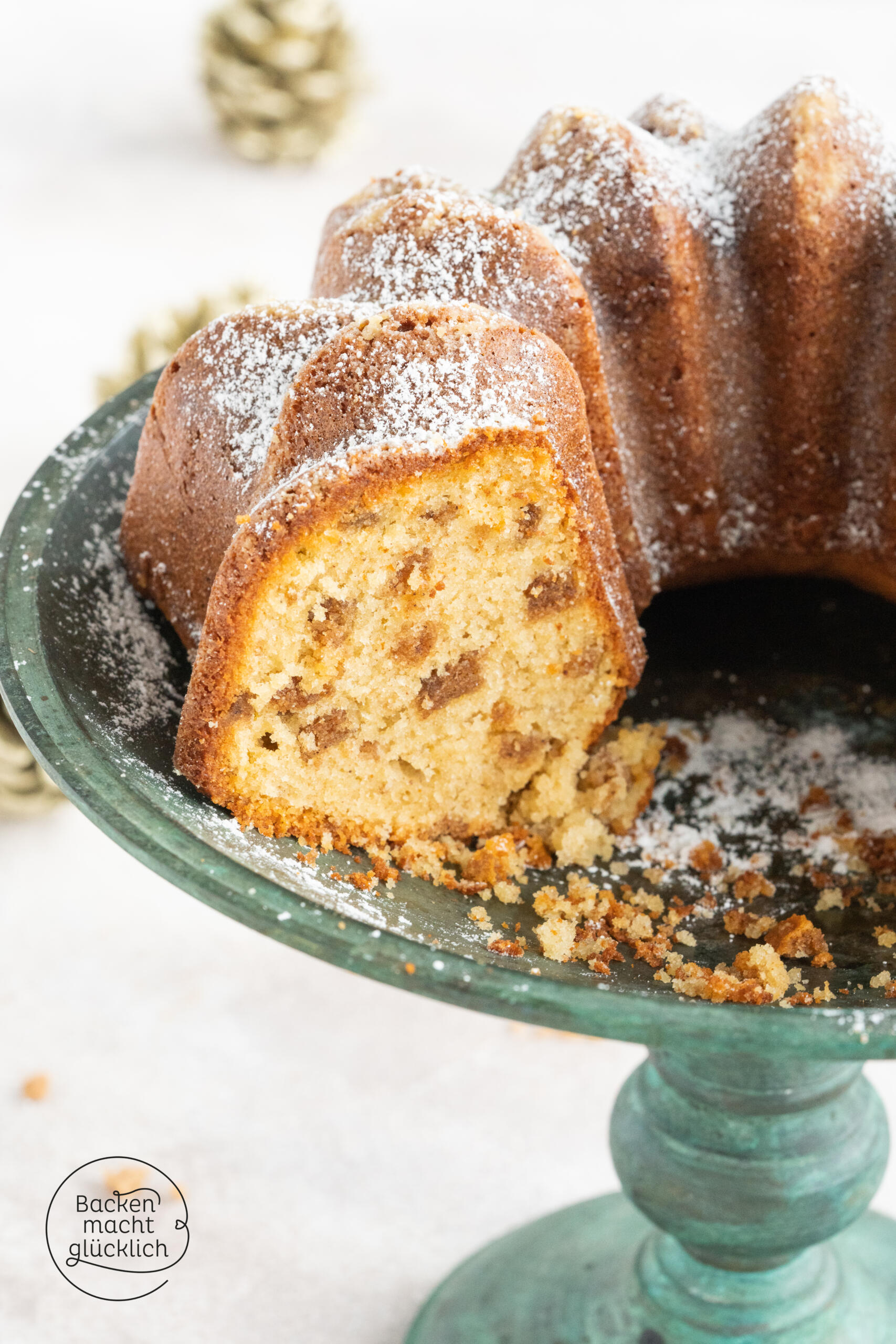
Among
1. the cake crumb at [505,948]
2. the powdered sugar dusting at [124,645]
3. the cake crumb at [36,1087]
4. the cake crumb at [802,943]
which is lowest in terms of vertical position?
the cake crumb at [36,1087]

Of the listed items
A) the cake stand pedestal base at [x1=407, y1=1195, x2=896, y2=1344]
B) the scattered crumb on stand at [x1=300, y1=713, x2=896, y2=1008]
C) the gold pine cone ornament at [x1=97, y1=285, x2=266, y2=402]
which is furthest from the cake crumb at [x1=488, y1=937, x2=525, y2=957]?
the gold pine cone ornament at [x1=97, y1=285, x2=266, y2=402]

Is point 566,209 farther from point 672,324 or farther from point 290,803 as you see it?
point 290,803

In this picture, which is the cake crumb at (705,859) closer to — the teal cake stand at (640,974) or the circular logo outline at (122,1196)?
the teal cake stand at (640,974)

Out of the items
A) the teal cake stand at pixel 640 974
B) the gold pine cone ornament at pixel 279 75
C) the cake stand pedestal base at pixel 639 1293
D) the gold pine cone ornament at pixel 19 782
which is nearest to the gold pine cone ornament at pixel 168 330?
the gold pine cone ornament at pixel 19 782

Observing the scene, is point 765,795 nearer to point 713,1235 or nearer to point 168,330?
point 713,1235

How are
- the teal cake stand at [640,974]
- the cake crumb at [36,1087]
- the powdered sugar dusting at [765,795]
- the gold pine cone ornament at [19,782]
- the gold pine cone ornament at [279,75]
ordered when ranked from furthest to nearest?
1. the gold pine cone ornament at [279,75]
2. the gold pine cone ornament at [19,782]
3. the cake crumb at [36,1087]
4. the powdered sugar dusting at [765,795]
5. the teal cake stand at [640,974]

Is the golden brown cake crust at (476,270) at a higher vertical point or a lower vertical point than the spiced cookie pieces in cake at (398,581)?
higher

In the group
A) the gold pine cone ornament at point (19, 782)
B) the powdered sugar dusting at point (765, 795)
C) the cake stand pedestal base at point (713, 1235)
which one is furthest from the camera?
the gold pine cone ornament at point (19, 782)

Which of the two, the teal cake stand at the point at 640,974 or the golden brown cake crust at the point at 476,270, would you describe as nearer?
the teal cake stand at the point at 640,974

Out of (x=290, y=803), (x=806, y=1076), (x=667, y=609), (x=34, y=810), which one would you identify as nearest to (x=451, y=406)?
(x=290, y=803)
